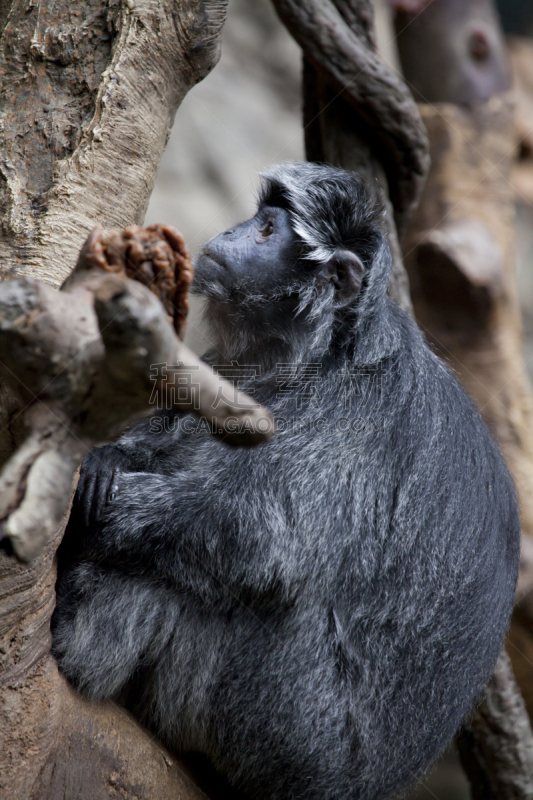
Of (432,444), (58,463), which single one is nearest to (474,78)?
(432,444)

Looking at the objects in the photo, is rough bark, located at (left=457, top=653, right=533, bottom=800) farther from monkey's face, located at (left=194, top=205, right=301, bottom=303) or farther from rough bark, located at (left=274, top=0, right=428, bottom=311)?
monkey's face, located at (left=194, top=205, right=301, bottom=303)

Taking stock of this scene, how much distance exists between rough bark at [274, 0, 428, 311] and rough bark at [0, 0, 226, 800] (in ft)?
2.70

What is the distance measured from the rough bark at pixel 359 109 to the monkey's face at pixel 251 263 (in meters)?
0.69

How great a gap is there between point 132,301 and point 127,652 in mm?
1707

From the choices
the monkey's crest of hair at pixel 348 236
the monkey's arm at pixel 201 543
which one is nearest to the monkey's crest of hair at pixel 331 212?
the monkey's crest of hair at pixel 348 236

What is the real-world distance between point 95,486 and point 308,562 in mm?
815

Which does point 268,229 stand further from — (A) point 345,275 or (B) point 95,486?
(B) point 95,486

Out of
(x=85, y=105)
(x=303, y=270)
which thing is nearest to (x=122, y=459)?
(x=303, y=270)

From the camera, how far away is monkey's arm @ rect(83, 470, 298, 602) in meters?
2.65

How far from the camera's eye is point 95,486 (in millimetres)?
2729

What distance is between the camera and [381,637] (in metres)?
2.81

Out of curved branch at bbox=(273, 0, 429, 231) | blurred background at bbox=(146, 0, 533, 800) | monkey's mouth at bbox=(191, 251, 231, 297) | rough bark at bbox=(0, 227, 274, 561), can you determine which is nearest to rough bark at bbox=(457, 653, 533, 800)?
monkey's mouth at bbox=(191, 251, 231, 297)

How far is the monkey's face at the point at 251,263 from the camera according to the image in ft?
10.1

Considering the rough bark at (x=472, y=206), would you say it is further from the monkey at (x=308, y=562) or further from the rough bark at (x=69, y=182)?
the rough bark at (x=69, y=182)
